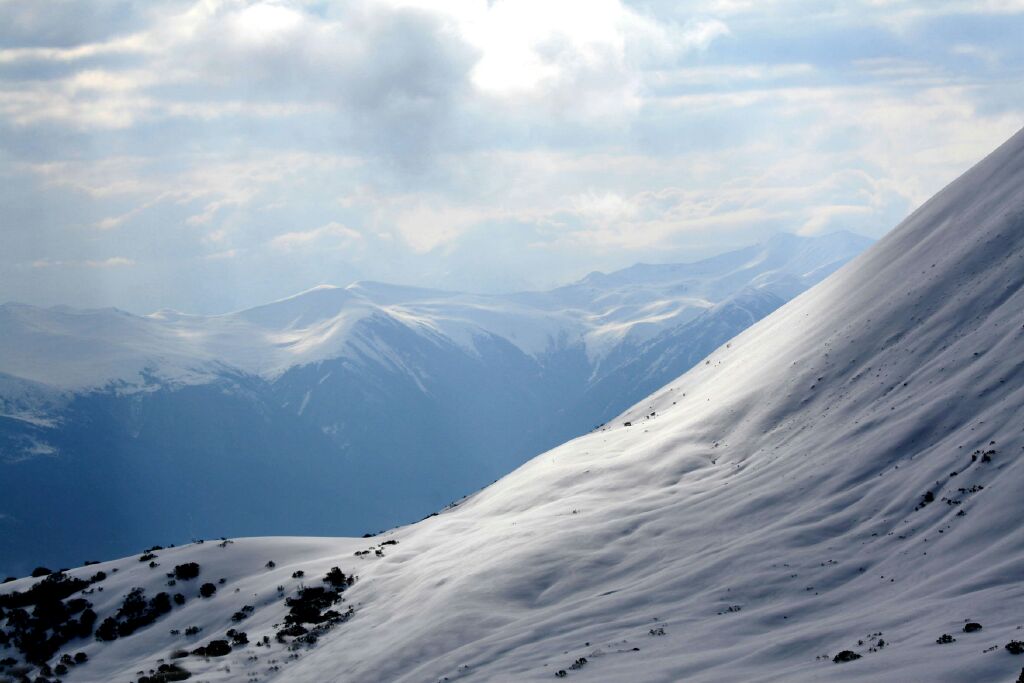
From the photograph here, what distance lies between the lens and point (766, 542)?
1987 inches

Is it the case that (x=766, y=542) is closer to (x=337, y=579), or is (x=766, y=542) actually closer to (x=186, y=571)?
(x=337, y=579)

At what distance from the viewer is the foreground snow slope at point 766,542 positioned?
38.0 m

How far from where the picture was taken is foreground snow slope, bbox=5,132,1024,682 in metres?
38.0

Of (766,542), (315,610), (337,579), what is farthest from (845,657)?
(337,579)

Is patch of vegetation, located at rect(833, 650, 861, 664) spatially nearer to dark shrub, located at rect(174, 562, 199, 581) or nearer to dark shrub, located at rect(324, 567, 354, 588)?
dark shrub, located at rect(324, 567, 354, 588)

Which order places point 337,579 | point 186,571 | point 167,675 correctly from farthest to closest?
Answer: point 186,571 → point 337,579 → point 167,675

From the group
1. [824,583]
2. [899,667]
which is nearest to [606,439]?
[824,583]

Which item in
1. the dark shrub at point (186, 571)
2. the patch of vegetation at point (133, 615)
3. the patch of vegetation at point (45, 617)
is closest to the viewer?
the patch of vegetation at point (133, 615)

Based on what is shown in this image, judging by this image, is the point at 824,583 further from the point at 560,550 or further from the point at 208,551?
the point at 208,551

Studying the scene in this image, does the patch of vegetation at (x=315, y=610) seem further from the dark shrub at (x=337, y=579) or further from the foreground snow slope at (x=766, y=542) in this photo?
the foreground snow slope at (x=766, y=542)

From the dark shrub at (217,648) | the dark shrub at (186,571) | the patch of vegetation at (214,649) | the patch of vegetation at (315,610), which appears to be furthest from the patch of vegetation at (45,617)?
the patch of vegetation at (315,610)

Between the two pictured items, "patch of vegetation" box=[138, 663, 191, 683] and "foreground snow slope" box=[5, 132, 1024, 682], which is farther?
"patch of vegetation" box=[138, 663, 191, 683]

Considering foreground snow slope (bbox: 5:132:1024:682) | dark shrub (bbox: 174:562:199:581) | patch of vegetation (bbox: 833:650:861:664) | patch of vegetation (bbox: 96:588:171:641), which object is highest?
dark shrub (bbox: 174:562:199:581)

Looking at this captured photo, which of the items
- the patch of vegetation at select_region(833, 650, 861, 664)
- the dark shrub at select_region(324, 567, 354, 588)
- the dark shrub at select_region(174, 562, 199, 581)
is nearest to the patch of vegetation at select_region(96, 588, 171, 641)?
the dark shrub at select_region(174, 562, 199, 581)
